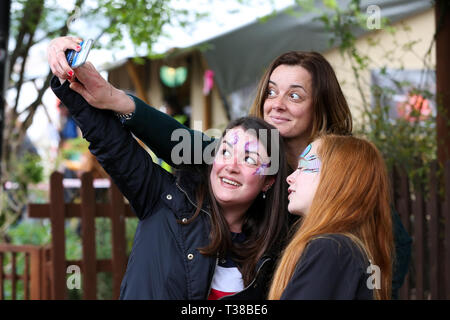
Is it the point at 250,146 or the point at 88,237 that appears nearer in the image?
the point at 250,146

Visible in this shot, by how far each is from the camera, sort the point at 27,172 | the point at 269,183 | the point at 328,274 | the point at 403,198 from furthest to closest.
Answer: the point at 27,172
the point at 403,198
the point at 269,183
the point at 328,274

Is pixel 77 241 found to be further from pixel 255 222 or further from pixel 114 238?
pixel 255 222

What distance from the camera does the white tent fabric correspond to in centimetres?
755

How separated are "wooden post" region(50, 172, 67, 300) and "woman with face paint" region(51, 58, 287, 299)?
236 cm

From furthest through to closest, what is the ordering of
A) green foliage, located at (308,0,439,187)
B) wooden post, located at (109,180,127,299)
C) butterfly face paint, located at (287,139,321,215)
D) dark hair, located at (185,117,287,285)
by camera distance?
green foliage, located at (308,0,439,187) → wooden post, located at (109,180,127,299) → dark hair, located at (185,117,287,285) → butterfly face paint, located at (287,139,321,215)

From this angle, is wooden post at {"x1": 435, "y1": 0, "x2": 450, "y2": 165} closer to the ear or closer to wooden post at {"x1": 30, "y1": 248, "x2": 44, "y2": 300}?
the ear

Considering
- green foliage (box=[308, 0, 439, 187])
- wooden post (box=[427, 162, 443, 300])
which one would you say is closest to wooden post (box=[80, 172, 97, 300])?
green foliage (box=[308, 0, 439, 187])

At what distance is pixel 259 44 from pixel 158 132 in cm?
612

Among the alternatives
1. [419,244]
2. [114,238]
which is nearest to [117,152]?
[114,238]

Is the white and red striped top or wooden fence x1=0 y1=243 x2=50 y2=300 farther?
wooden fence x1=0 y1=243 x2=50 y2=300

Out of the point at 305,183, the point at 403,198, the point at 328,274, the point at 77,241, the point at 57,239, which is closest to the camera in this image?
the point at 328,274

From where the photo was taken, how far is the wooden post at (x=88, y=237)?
14.2ft

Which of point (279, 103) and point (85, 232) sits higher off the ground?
point (279, 103)

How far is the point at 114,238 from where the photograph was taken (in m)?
4.45
